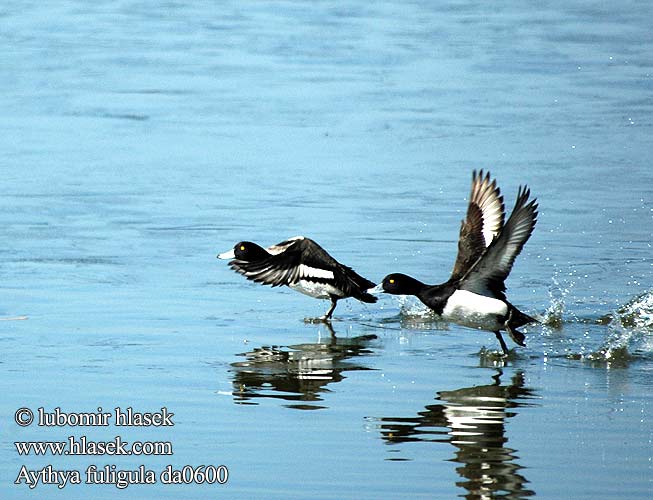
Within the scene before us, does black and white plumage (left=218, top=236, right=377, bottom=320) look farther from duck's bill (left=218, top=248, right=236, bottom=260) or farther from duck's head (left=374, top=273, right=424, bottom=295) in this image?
duck's head (left=374, top=273, right=424, bottom=295)

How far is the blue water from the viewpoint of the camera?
6.98 metres

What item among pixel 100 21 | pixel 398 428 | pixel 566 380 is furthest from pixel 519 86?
pixel 398 428

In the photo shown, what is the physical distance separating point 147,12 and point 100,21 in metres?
1.71

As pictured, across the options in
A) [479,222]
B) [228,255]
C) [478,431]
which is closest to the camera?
[478,431]

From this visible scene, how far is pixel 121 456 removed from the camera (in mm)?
6805

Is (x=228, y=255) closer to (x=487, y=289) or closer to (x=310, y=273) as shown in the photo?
(x=310, y=273)

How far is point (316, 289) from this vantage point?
34.5 feet

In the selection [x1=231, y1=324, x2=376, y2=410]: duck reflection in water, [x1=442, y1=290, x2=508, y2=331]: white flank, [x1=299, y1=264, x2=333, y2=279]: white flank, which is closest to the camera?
[x1=231, y1=324, x2=376, y2=410]: duck reflection in water

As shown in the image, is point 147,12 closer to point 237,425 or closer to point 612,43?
point 612,43

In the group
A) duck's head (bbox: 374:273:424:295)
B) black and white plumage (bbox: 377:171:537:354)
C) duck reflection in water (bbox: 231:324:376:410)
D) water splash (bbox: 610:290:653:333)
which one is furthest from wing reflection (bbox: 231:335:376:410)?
water splash (bbox: 610:290:653:333)

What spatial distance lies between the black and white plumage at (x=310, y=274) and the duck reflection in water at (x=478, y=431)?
2068mm

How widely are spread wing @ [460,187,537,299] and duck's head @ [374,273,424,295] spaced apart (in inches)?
14.9

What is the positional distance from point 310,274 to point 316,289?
0.12 meters

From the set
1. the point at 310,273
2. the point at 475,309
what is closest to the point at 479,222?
the point at 475,309
